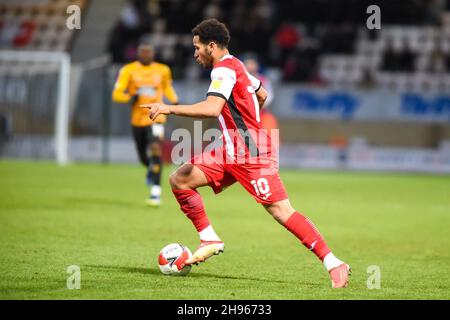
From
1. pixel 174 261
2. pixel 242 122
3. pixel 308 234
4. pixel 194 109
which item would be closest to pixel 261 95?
pixel 242 122

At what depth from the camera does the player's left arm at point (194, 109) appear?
677 centimetres

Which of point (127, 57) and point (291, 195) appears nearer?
point (291, 195)

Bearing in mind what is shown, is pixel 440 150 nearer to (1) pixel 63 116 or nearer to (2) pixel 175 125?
(2) pixel 175 125

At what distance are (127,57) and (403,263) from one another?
60.3 feet

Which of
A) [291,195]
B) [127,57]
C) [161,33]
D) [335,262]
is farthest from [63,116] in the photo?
[335,262]

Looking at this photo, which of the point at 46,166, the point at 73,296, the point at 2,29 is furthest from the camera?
the point at 2,29

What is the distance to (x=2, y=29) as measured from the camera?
93.4 feet

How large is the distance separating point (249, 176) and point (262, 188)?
0.56 feet

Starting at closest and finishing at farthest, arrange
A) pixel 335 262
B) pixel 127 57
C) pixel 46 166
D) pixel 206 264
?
1. pixel 335 262
2. pixel 206 264
3. pixel 46 166
4. pixel 127 57

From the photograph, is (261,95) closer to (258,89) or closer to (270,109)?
(258,89)

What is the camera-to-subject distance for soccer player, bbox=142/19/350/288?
7.20m

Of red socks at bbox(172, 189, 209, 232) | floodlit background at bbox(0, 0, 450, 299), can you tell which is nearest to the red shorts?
red socks at bbox(172, 189, 209, 232)

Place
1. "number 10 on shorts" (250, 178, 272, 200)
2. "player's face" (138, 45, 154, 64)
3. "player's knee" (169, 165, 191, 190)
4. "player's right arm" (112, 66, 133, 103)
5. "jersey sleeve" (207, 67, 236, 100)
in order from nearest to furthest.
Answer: "jersey sleeve" (207, 67, 236, 100), "number 10 on shorts" (250, 178, 272, 200), "player's knee" (169, 165, 191, 190), "player's right arm" (112, 66, 133, 103), "player's face" (138, 45, 154, 64)

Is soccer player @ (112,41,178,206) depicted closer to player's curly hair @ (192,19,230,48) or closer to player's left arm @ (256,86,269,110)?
player's left arm @ (256,86,269,110)
